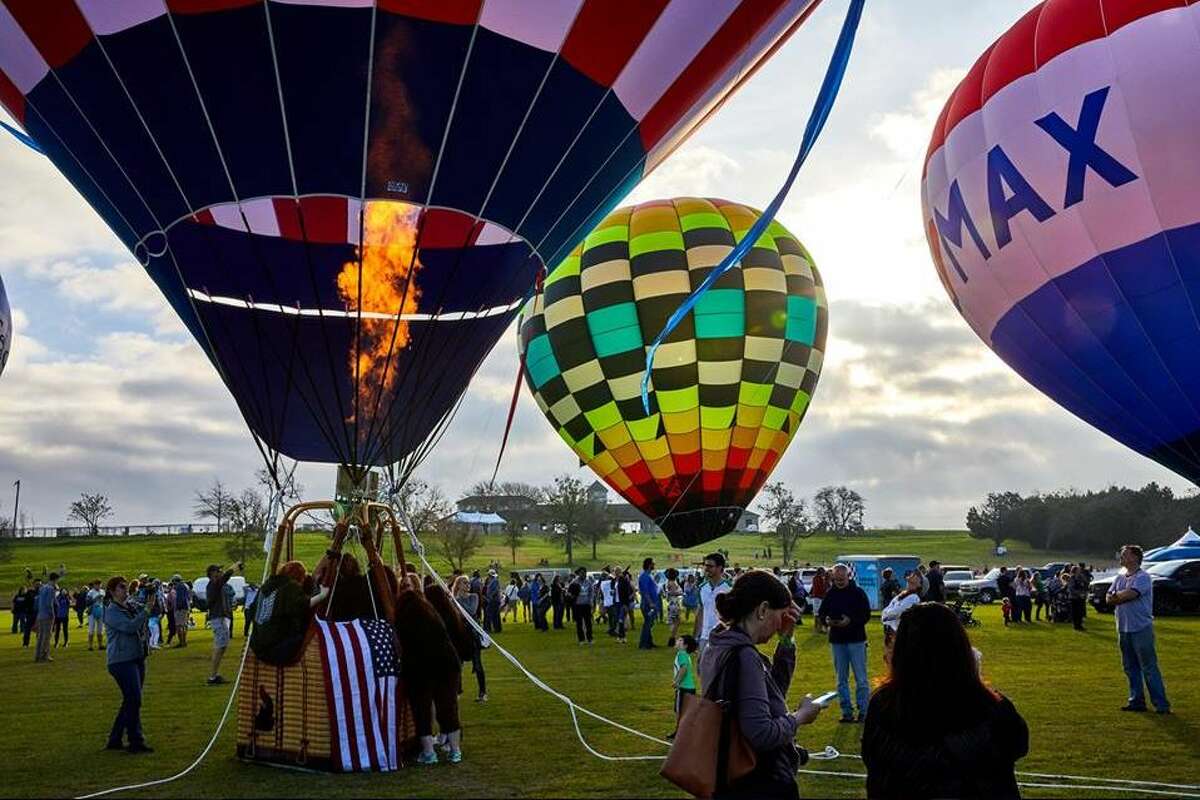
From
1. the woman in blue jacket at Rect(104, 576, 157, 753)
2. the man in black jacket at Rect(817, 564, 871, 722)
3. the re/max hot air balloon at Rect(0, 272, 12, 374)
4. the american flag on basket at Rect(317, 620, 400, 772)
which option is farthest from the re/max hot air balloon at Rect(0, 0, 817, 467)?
the re/max hot air balloon at Rect(0, 272, 12, 374)

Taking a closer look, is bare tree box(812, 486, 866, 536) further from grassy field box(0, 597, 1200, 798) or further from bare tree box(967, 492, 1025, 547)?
grassy field box(0, 597, 1200, 798)

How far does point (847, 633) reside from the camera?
7777 mm

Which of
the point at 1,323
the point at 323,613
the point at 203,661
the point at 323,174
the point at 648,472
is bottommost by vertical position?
the point at 203,661

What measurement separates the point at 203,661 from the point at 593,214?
9795mm

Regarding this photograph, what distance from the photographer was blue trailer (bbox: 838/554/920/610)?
83.3 feet

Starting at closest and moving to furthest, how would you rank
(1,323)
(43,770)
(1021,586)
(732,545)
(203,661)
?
(43,770) < (203,661) < (1021,586) < (1,323) < (732,545)

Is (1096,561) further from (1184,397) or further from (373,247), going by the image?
(373,247)

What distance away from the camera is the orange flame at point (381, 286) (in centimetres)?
744

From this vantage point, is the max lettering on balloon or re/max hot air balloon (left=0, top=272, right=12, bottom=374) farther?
re/max hot air balloon (left=0, top=272, right=12, bottom=374)

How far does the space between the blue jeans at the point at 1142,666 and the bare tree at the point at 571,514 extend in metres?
52.9

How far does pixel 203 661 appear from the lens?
15008mm

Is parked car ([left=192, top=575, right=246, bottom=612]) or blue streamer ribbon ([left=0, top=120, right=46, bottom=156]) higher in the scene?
blue streamer ribbon ([left=0, top=120, right=46, bottom=156])

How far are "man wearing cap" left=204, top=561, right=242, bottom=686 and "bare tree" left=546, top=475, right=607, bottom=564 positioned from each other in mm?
48011

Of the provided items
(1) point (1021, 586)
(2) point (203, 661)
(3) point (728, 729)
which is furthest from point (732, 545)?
(3) point (728, 729)
